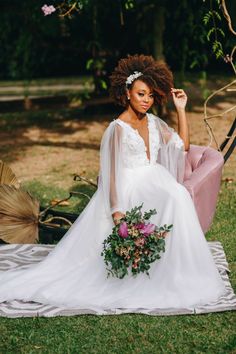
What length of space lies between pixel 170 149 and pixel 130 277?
111cm

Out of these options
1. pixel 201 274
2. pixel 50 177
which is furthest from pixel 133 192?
pixel 50 177

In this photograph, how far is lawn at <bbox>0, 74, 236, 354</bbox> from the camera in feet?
15.1

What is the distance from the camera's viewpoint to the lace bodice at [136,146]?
5.62 meters

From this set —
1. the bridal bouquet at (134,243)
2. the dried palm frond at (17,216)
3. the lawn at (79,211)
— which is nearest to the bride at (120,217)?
the bridal bouquet at (134,243)

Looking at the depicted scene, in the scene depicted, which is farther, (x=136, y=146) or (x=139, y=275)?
(x=136, y=146)

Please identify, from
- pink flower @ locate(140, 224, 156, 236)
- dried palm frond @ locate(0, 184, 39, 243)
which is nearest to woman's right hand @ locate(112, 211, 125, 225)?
pink flower @ locate(140, 224, 156, 236)

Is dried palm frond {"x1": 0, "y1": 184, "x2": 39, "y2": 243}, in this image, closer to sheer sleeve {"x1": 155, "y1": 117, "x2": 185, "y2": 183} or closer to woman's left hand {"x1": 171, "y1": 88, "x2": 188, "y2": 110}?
sheer sleeve {"x1": 155, "y1": 117, "x2": 185, "y2": 183}

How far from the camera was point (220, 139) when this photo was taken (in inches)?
467

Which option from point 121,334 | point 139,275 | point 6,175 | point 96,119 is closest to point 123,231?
point 139,275

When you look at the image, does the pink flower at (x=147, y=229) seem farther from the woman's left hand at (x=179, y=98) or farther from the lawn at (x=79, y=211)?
the woman's left hand at (x=179, y=98)

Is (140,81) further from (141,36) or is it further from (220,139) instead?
(141,36)

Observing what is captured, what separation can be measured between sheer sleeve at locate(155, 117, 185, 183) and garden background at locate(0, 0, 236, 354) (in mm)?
912

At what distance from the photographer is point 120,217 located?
5375 millimetres

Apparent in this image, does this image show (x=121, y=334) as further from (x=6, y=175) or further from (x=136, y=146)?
(x=6, y=175)
